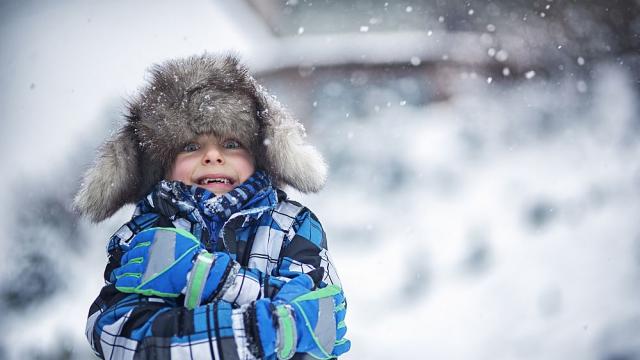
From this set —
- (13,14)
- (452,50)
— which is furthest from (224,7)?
(452,50)

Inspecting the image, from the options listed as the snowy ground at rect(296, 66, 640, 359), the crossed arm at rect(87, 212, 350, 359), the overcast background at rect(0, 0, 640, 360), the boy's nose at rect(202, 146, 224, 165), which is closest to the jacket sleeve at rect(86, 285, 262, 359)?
the crossed arm at rect(87, 212, 350, 359)

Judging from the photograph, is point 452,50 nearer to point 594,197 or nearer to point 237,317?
point 594,197

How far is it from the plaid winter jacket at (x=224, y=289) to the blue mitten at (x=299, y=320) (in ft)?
0.08

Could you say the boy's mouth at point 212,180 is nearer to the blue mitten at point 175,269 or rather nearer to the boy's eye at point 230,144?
the boy's eye at point 230,144

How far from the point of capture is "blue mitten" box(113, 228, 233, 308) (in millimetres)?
892

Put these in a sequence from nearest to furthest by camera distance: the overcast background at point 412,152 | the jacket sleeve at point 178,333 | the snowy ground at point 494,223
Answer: the jacket sleeve at point 178,333 → the overcast background at point 412,152 → the snowy ground at point 494,223

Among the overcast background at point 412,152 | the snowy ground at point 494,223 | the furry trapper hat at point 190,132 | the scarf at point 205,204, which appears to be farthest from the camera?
the snowy ground at point 494,223

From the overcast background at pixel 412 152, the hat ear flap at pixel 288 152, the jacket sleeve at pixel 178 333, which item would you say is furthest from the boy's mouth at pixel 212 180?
the overcast background at pixel 412 152

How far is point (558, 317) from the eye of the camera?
2.51 m

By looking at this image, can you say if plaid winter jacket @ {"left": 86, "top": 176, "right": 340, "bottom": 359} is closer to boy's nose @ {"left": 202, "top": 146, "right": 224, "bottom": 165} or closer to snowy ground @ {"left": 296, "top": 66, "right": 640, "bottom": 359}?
boy's nose @ {"left": 202, "top": 146, "right": 224, "bottom": 165}

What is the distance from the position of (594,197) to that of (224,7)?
1.87 m

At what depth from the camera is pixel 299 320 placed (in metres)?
0.89

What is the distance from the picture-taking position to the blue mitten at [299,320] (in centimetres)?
87

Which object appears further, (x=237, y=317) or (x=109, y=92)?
(x=109, y=92)
